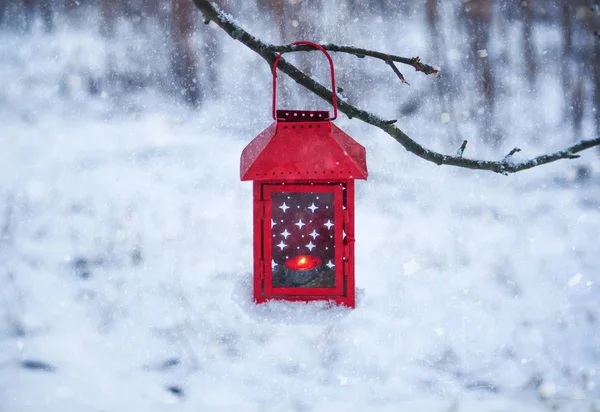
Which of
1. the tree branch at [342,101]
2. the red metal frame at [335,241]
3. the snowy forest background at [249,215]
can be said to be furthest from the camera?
the snowy forest background at [249,215]

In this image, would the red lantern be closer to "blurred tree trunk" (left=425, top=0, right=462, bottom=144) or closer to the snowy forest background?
the snowy forest background

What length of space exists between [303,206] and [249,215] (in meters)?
1.86

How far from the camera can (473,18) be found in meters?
3.91

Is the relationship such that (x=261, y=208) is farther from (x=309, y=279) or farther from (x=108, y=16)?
(x=108, y=16)

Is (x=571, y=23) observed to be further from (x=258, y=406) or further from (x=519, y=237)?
(x=258, y=406)

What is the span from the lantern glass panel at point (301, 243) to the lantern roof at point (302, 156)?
21cm

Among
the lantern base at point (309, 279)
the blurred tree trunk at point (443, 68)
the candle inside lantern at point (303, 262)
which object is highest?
the blurred tree trunk at point (443, 68)

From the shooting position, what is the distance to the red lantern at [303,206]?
56.3 inches

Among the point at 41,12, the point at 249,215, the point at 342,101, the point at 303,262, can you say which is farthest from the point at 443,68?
the point at 41,12

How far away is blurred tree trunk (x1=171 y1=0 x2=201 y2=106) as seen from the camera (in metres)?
3.94

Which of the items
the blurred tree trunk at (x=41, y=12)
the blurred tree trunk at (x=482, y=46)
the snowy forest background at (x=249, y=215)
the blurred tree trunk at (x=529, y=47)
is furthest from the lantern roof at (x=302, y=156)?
the blurred tree trunk at (x=41, y=12)

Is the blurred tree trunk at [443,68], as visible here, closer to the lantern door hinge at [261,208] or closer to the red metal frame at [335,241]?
the red metal frame at [335,241]

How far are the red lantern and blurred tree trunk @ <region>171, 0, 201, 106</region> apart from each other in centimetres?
253

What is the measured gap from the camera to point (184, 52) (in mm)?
4004
